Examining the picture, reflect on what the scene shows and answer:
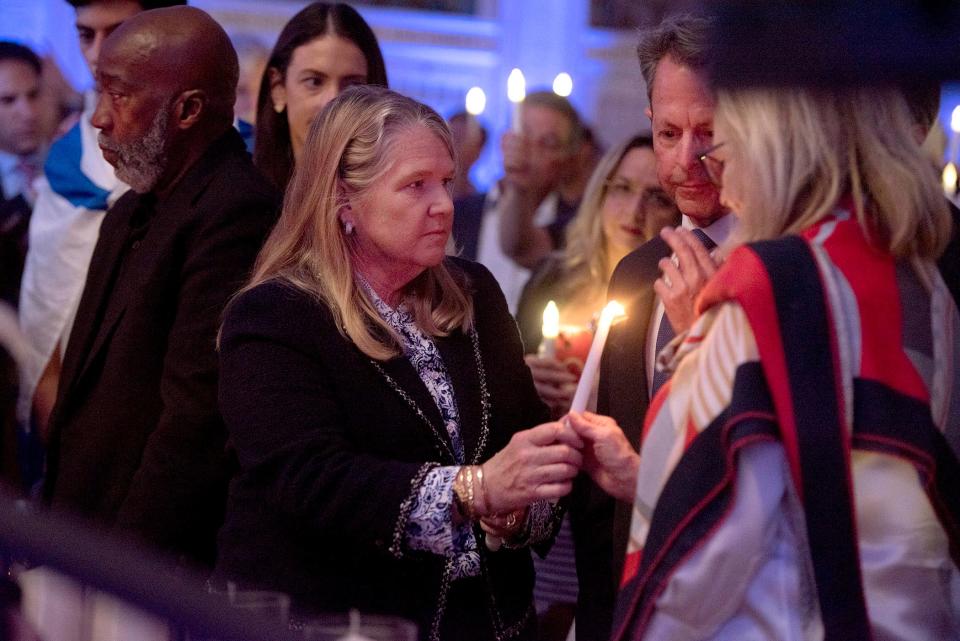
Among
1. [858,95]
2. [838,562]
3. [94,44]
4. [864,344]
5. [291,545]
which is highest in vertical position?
[94,44]

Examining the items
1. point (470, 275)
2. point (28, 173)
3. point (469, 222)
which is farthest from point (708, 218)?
point (28, 173)

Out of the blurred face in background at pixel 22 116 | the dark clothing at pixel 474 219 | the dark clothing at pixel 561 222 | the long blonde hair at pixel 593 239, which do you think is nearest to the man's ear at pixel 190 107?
the long blonde hair at pixel 593 239

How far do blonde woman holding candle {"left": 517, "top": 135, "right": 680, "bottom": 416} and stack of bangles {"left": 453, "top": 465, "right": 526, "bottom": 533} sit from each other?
1645 mm

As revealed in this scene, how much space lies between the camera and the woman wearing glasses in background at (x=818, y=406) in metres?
1.69

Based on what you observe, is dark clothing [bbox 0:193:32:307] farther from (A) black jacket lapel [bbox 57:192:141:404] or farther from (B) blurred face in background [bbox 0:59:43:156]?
(A) black jacket lapel [bbox 57:192:141:404]

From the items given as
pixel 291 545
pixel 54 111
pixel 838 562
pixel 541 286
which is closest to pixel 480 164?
pixel 54 111

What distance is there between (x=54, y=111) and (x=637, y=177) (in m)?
2.84

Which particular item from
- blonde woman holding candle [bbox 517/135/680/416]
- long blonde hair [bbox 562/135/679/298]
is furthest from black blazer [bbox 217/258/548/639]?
long blonde hair [bbox 562/135/679/298]

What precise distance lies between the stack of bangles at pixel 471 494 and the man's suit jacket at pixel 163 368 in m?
0.81

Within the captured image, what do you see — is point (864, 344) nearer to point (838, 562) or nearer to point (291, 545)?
point (838, 562)

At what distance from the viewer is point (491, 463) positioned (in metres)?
2.22

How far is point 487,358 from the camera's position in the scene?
2637 millimetres

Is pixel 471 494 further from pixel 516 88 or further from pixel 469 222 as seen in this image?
pixel 469 222

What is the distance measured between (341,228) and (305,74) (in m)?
1.26
